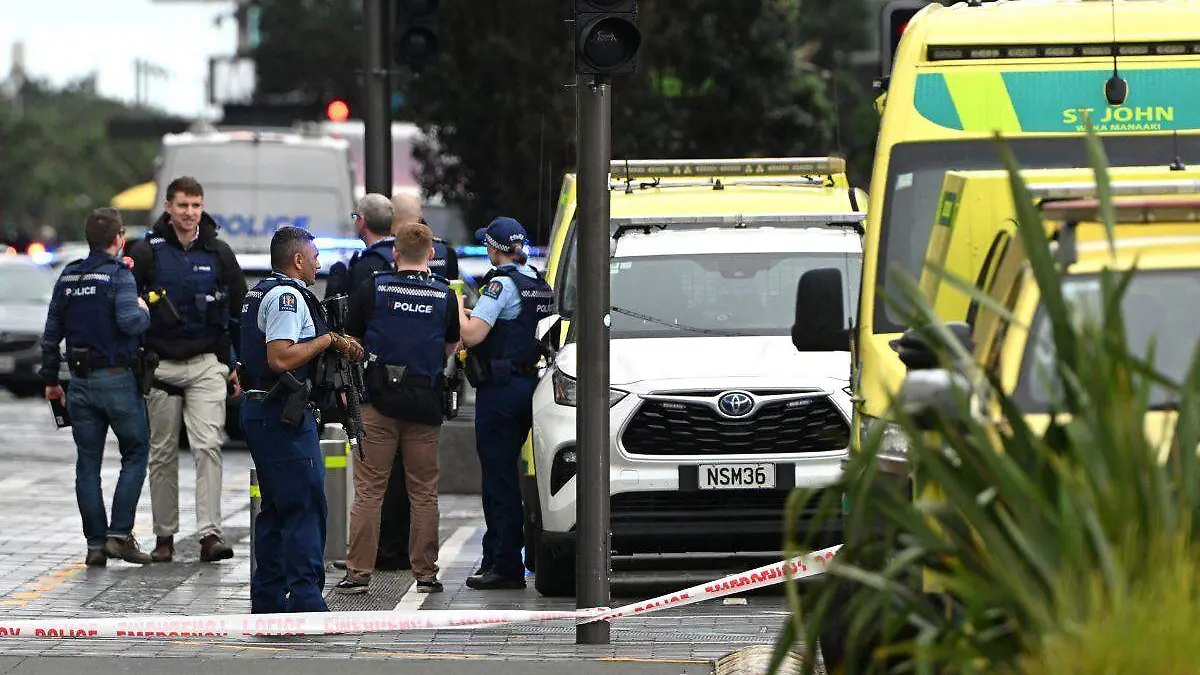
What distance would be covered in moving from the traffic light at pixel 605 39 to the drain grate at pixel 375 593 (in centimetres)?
314

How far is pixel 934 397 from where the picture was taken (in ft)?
17.9

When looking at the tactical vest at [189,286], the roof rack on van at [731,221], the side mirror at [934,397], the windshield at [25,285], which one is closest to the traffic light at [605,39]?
the roof rack on van at [731,221]

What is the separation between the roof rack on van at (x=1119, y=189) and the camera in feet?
21.9

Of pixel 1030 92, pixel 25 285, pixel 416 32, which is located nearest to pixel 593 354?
pixel 1030 92

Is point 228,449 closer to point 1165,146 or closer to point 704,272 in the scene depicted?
point 704,272

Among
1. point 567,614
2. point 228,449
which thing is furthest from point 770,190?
point 228,449

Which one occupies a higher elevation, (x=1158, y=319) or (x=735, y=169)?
(x=735, y=169)

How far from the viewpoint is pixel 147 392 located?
493 inches

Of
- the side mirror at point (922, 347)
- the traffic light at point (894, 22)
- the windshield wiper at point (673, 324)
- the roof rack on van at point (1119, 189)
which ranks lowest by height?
the windshield wiper at point (673, 324)

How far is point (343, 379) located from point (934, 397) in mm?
5148

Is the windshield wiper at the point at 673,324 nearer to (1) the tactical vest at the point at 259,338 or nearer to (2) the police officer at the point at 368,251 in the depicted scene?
(2) the police officer at the point at 368,251

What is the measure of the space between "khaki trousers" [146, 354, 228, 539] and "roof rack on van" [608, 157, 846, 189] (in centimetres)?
254

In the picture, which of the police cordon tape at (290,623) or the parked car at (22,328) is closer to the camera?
Answer: the police cordon tape at (290,623)

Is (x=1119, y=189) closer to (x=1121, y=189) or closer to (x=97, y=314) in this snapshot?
(x=1121, y=189)
